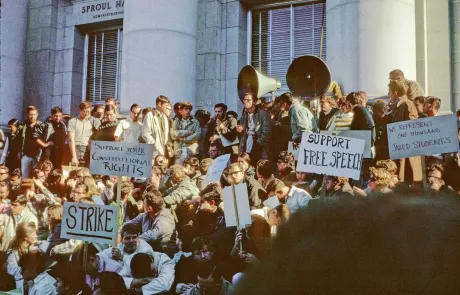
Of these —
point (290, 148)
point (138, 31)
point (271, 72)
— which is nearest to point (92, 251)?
point (290, 148)

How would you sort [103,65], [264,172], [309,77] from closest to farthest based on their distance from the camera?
[264,172] < [309,77] < [103,65]

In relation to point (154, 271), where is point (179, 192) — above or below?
above

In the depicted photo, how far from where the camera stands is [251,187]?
22.5 feet

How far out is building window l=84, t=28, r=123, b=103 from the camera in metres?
15.4

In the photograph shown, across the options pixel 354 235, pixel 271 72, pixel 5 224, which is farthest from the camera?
pixel 271 72

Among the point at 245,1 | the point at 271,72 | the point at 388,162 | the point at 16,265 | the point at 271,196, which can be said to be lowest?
the point at 16,265

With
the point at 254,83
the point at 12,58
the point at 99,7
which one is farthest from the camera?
the point at 99,7

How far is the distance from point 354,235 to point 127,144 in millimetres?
5536

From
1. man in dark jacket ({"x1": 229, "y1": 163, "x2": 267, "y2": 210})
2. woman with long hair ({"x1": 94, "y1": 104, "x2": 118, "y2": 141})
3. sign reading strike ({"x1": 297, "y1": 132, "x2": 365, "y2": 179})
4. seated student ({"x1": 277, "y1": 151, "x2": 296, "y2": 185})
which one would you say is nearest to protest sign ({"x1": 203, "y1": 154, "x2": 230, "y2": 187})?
man in dark jacket ({"x1": 229, "y1": 163, "x2": 267, "y2": 210})

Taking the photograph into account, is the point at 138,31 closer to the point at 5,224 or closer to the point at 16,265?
the point at 5,224

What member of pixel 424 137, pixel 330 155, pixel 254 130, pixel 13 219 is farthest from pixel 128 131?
pixel 424 137

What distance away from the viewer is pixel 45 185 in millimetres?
9703

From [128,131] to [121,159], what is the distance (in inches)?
155

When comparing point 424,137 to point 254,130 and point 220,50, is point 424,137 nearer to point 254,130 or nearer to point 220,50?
point 254,130
